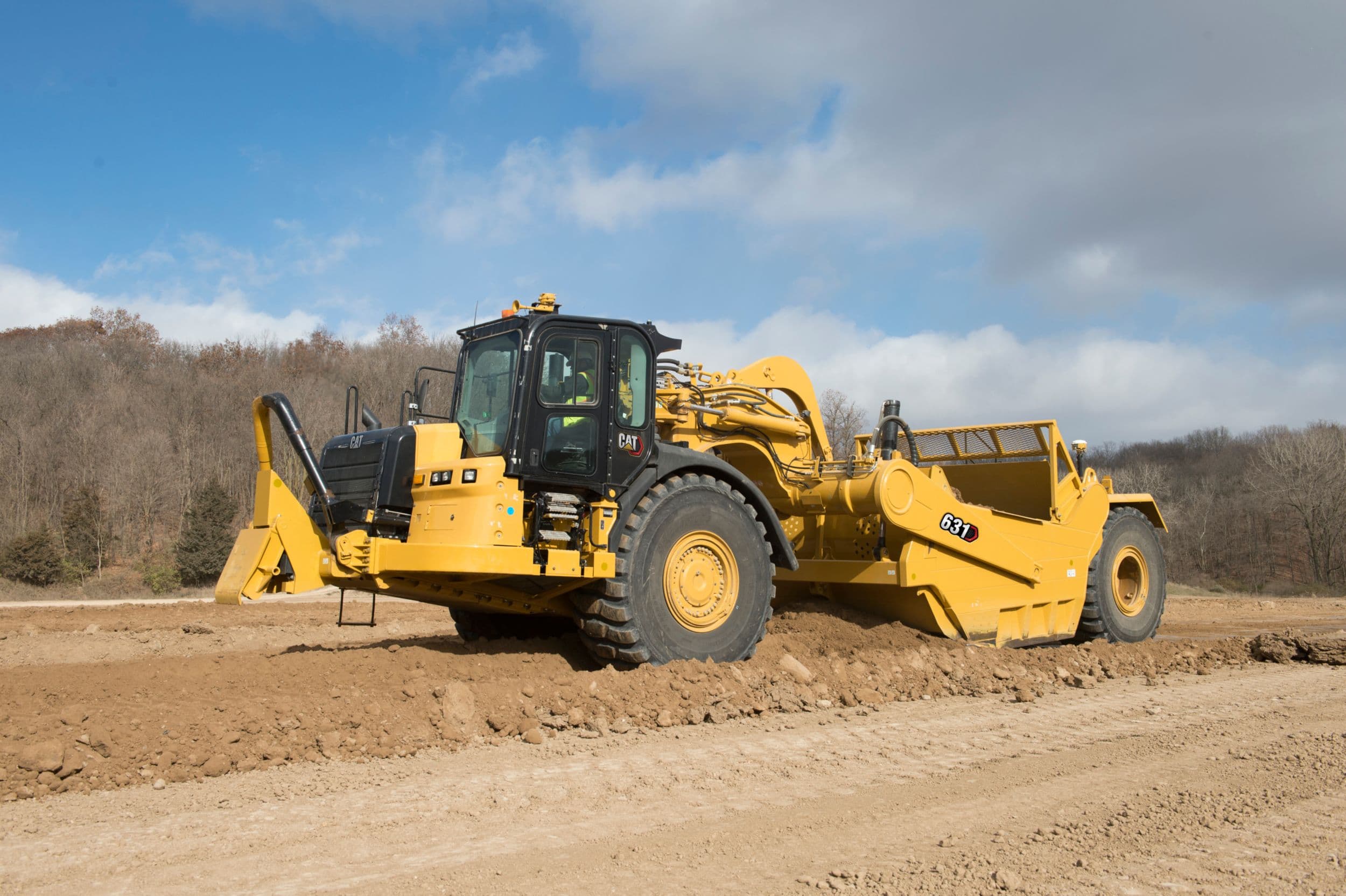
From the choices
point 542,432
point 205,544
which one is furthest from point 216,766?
point 205,544

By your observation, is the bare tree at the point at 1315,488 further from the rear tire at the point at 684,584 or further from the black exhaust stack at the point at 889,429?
the rear tire at the point at 684,584

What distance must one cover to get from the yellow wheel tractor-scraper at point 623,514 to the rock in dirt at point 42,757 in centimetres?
163

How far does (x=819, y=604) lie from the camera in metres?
9.21

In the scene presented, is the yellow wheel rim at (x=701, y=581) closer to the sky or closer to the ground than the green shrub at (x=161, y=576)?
closer to the sky

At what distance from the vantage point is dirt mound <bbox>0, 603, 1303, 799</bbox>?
16.0ft

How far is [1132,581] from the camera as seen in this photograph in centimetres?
1085

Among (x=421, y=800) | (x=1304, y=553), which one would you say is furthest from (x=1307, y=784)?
(x=1304, y=553)

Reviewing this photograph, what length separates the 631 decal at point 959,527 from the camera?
28.5 ft

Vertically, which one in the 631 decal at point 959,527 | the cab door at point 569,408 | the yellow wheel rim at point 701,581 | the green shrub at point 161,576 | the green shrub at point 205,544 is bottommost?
the green shrub at point 161,576

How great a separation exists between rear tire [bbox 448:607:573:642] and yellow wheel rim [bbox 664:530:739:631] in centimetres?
161

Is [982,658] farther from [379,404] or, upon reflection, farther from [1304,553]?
[1304,553]

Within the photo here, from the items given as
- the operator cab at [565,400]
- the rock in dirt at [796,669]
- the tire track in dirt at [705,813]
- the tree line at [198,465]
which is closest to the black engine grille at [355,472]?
the operator cab at [565,400]

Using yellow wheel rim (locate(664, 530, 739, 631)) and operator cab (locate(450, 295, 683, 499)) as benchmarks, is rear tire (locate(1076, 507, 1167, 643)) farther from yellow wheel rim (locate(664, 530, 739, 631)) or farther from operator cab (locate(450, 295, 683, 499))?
operator cab (locate(450, 295, 683, 499))

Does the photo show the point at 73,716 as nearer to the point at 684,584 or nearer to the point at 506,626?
the point at 506,626
